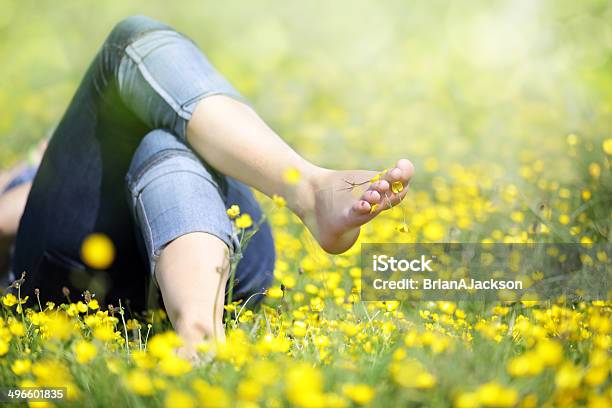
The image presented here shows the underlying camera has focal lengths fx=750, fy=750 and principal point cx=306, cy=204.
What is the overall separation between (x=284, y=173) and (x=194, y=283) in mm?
250

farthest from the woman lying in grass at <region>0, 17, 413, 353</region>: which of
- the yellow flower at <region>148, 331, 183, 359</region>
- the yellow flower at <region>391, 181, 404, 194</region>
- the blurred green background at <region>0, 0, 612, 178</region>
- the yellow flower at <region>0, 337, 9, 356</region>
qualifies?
the blurred green background at <region>0, 0, 612, 178</region>

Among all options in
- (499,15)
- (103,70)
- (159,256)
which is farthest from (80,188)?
(499,15)

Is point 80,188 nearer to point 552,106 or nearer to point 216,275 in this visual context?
point 216,275

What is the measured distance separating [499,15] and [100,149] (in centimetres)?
362

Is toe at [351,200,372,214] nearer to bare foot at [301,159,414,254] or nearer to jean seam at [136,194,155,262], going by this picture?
bare foot at [301,159,414,254]

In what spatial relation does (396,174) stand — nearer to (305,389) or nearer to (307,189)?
(307,189)

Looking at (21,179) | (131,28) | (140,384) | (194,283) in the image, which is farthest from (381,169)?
(140,384)

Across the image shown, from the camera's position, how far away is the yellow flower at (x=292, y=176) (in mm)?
1167

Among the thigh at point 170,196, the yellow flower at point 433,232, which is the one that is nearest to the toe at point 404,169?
the thigh at point 170,196

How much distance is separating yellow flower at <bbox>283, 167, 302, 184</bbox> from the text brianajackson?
446mm

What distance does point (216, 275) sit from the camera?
3.68 feet

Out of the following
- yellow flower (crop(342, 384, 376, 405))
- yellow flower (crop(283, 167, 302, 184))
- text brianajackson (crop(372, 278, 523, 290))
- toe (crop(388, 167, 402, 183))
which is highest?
yellow flower (crop(283, 167, 302, 184))

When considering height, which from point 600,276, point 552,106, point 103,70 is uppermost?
point 552,106

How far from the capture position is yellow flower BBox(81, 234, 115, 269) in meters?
1.46
